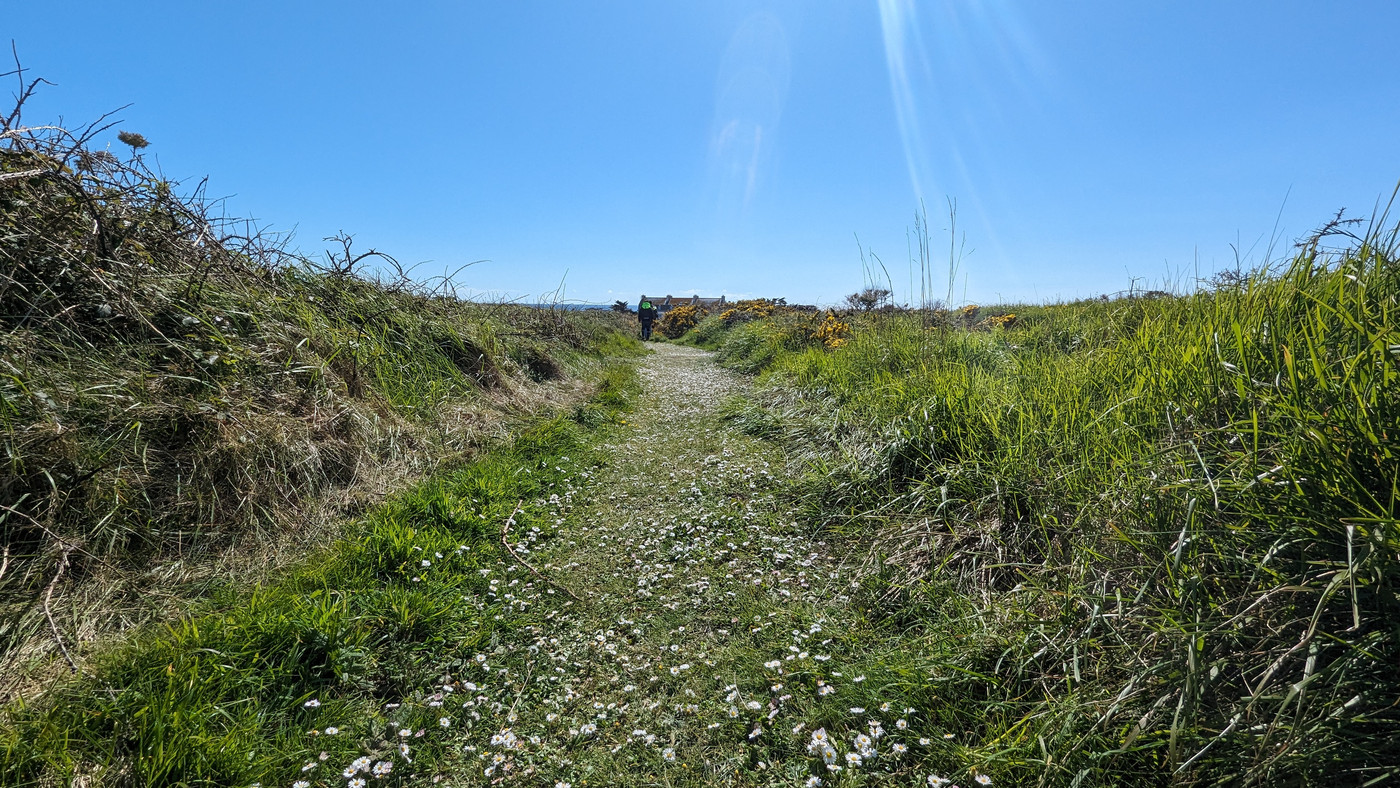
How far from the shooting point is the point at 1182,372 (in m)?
3.22

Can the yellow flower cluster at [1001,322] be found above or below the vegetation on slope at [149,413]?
above

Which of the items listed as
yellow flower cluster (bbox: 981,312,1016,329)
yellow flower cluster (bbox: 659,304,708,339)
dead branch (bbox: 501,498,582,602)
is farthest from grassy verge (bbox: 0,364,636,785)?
yellow flower cluster (bbox: 659,304,708,339)

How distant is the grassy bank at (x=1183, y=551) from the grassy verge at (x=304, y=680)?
8.80 feet

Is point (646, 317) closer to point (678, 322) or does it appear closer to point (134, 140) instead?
point (678, 322)

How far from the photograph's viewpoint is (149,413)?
3609mm

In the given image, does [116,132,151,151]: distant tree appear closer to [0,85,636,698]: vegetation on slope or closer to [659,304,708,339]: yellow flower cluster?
[0,85,636,698]: vegetation on slope

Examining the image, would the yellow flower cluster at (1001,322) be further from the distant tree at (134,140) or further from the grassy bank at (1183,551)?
the distant tree at (134,140)

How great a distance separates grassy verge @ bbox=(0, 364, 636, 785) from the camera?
2.06 metres

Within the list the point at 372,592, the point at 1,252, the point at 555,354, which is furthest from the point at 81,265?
the point at 555,354

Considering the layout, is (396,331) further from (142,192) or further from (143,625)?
(143,625)

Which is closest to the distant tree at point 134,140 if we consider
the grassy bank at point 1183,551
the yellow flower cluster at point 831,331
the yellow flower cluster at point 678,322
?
the grassy bank at point 1183,551

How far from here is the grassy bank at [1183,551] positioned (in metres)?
1.81

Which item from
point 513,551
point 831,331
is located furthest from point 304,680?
point 831,331

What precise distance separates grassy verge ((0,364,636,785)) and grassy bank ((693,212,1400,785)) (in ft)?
8.80
